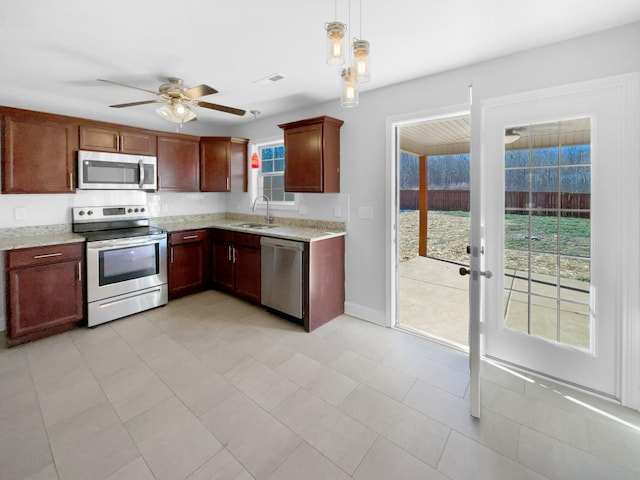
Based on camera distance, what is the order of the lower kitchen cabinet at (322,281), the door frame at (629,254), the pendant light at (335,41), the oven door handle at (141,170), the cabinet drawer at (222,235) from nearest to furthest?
1. the pendant light at (335,41)
2. the door frame at (629,254)
3. the lower kitchen cabinet at (322,281)
4. the oven door handle at (141,170)
5. the cabinet drawer at (222,235)

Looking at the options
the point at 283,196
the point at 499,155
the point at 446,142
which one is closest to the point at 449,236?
the point at 446,142

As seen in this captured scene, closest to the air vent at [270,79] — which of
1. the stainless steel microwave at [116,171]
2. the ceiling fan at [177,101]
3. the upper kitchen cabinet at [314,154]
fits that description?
the ceiling fan at [177,101]

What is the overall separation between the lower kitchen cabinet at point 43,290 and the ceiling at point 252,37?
163cm

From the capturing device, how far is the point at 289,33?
2.12 metres

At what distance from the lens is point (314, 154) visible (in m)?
3.37

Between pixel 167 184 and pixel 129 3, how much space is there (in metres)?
2.68

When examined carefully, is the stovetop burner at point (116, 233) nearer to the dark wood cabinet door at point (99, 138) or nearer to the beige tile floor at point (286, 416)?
the dark wood cabinet door at point (99, 138)

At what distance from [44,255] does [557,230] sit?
441 cm

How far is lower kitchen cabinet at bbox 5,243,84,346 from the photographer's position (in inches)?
110

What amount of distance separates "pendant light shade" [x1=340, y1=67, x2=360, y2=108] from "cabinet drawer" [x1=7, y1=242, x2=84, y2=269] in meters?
3.05

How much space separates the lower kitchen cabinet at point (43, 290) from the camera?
2.80 meters

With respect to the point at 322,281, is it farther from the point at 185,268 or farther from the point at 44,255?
the point at 44,255

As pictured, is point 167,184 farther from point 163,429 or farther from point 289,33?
point 163,429

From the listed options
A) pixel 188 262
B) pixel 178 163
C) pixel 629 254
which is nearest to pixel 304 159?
pixel 178 163
